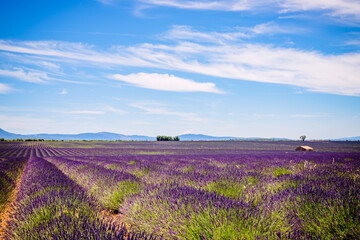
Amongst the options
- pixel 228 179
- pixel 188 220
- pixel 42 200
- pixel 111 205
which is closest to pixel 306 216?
pixel 188 220

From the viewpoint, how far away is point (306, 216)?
228 centimetres

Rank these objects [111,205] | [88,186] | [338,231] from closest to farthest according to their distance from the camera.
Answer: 1. [338,231]
2. [111,205]
3. [88,186]

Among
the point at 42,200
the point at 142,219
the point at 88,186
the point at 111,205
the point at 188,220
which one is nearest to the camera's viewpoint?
the point at 188,220

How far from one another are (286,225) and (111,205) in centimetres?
307

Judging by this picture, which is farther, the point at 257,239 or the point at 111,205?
the point at 111,205

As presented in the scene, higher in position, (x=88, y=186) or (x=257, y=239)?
(x=257, y=239)

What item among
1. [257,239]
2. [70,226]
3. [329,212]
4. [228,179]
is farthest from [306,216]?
[70,226]

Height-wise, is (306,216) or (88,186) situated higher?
(306,216)

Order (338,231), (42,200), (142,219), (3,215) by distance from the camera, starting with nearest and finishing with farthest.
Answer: (338,231), (42,200), (142,219), (3,215)

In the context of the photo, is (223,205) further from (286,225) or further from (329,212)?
(329,212)

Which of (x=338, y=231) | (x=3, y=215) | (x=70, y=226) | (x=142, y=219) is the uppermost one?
(x=70, y=226)

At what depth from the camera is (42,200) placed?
258cm

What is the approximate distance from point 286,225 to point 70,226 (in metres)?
2.07

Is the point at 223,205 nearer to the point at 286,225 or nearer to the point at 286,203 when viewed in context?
the point at 286,225
